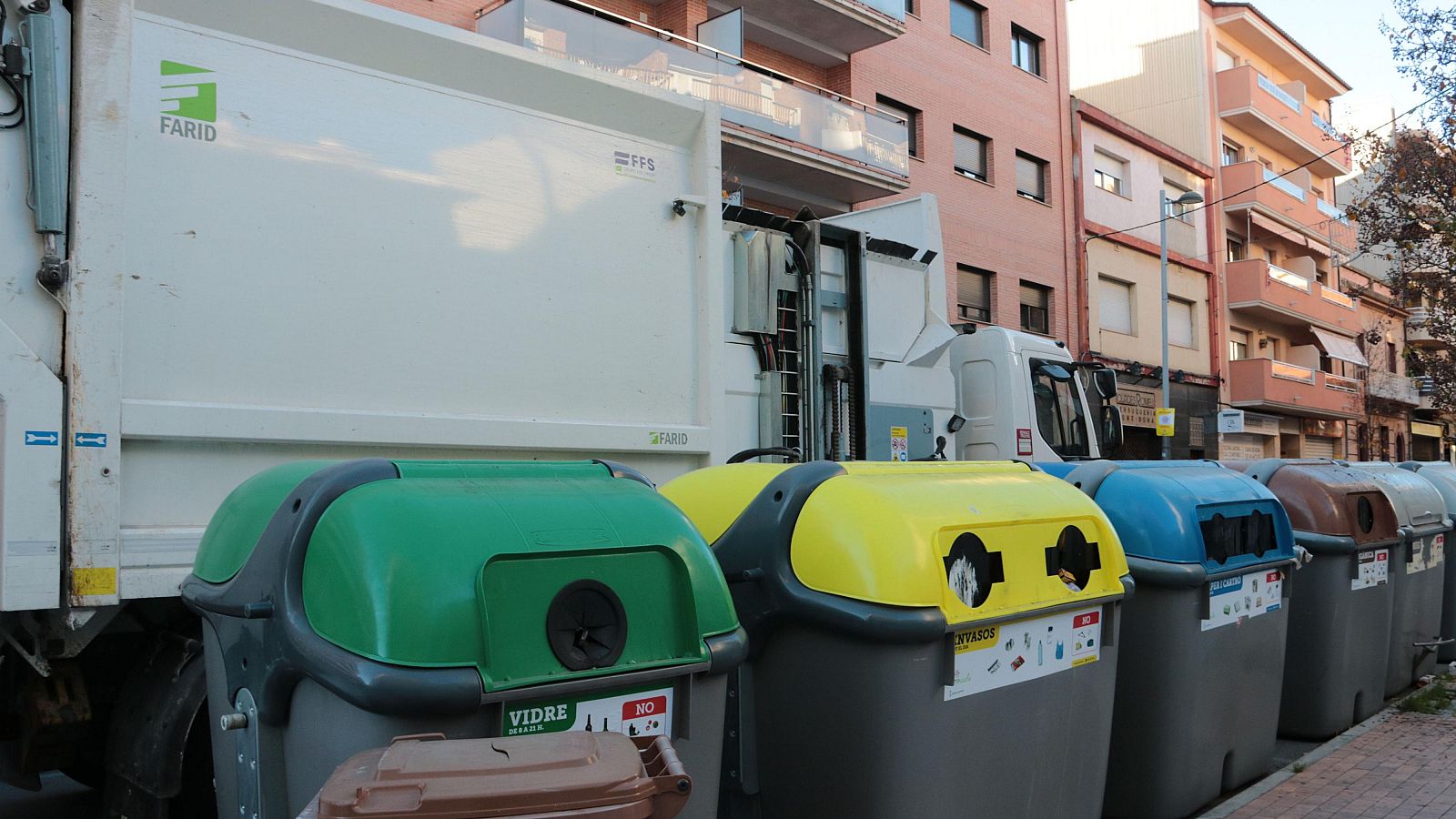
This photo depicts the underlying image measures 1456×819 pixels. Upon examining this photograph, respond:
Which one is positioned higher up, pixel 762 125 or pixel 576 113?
pixel 762 125

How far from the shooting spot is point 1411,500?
7531mm

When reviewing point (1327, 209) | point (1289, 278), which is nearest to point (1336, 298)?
point (1327, 209)

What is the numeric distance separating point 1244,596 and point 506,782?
427cm

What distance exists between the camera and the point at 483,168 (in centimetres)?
465

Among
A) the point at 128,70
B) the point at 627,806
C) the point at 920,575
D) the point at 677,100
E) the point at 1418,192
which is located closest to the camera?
the point at 627,806

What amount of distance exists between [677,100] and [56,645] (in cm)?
334

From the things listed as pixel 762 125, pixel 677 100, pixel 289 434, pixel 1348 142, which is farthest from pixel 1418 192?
pixel 289 434

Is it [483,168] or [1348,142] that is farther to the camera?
[1348,142]

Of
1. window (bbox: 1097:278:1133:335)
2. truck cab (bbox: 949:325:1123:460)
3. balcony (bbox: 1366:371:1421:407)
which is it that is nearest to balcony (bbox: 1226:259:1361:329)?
balcony (bbox: 1366:371:1421:407)

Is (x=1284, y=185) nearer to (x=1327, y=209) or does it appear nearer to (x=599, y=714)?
(x=1327, y=209)

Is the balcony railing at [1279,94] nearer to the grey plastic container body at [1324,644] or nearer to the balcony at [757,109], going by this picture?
the balcony at [757,109]

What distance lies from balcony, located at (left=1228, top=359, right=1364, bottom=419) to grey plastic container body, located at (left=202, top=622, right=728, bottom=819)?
31.4 metres

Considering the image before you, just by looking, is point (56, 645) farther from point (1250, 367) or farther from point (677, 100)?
point (1250, 367)

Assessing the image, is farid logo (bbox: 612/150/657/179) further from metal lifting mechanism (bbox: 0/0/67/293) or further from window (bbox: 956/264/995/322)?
window (bbox: 956/264/995/322)
